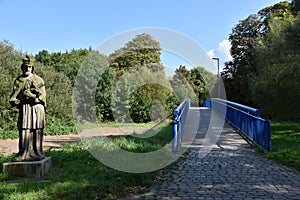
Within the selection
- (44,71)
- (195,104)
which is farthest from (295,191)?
(195,104)

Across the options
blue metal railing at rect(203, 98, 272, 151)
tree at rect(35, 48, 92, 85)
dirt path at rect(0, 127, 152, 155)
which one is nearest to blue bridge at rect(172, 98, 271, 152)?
blue metal railing at rect(203, 98, 272, 151)

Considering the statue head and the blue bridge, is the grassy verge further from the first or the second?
the blue bridge

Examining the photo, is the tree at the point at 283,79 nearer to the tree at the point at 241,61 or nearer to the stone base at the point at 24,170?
the stone base at the point at 24,170

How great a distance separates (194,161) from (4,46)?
461 inches

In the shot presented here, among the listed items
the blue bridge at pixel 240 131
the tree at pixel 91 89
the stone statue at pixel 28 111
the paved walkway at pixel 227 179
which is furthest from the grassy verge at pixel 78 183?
the tree at pixel 91 89

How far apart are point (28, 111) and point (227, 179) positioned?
3719mm

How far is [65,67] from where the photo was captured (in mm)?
19844

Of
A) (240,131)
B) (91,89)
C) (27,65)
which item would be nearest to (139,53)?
(91,89)

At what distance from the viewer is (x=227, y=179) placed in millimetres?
5508

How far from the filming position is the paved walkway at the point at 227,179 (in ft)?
15.2

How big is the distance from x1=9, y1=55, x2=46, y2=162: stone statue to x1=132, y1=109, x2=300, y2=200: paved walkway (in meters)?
2.37

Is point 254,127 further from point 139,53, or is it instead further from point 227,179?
point 139,53

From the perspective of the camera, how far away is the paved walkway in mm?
4637

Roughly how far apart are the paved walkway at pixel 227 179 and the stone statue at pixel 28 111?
7.77 feet
